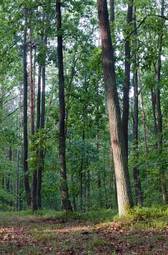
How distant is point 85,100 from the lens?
917 inches

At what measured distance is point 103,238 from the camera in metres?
11.0

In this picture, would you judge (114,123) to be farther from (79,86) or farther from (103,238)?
(79,86)

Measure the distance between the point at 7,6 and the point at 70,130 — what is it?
67.2ft

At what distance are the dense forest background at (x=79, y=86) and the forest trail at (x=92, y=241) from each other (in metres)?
2.15

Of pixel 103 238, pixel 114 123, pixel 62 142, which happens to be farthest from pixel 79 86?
pixel 103 238

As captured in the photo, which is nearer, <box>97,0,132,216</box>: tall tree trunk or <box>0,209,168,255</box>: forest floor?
<box>0,209,168,255</box>: forest floor

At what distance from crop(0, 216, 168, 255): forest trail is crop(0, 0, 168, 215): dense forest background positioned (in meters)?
2.15

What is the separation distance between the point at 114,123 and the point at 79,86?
20822 mm

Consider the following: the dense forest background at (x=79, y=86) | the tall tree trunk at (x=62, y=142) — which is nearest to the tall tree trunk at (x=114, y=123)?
the dense forest background at (x=79, y=86)

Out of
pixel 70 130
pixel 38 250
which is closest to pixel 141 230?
pixel 38 250

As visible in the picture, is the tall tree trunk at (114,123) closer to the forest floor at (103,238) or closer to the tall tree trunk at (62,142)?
the forest floor at (103,238)

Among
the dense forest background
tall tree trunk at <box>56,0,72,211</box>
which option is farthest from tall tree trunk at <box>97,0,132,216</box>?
tall tree trunk at <box>56,0,72,211</box>

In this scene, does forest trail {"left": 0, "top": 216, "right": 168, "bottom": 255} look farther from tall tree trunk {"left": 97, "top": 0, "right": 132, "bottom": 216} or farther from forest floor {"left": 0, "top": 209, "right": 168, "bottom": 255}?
tall tree trunk {"left": 97, "top": 0, "right": 132, "bottom": 216}

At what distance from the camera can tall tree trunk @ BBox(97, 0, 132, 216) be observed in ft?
45.3
